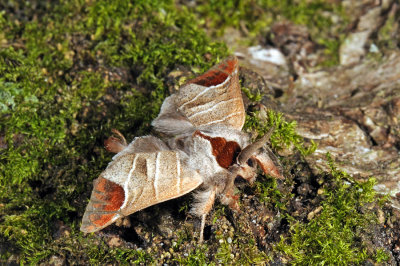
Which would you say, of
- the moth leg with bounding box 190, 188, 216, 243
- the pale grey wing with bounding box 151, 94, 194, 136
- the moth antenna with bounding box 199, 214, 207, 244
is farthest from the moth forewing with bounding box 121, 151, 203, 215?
the pale grey wing with bounding box 151, 94, 194, 136

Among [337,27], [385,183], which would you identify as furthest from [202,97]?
[337,27]

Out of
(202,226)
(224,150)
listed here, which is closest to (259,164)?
(224,150)

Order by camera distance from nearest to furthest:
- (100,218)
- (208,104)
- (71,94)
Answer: (100,218)
(208,104)
(71,94)

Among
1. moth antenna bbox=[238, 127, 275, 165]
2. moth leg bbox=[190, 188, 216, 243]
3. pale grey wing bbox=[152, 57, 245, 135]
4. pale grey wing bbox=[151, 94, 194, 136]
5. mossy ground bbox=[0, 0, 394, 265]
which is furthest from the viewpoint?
pale grey wing bbox=[151, 94, 194, 136]

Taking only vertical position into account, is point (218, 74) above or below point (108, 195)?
above

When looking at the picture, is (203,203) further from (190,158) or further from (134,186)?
(134,186)

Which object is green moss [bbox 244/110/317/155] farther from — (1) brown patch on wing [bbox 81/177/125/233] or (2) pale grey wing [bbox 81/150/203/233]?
(1) brown patch on wing [bbox 81/177/125/233]
